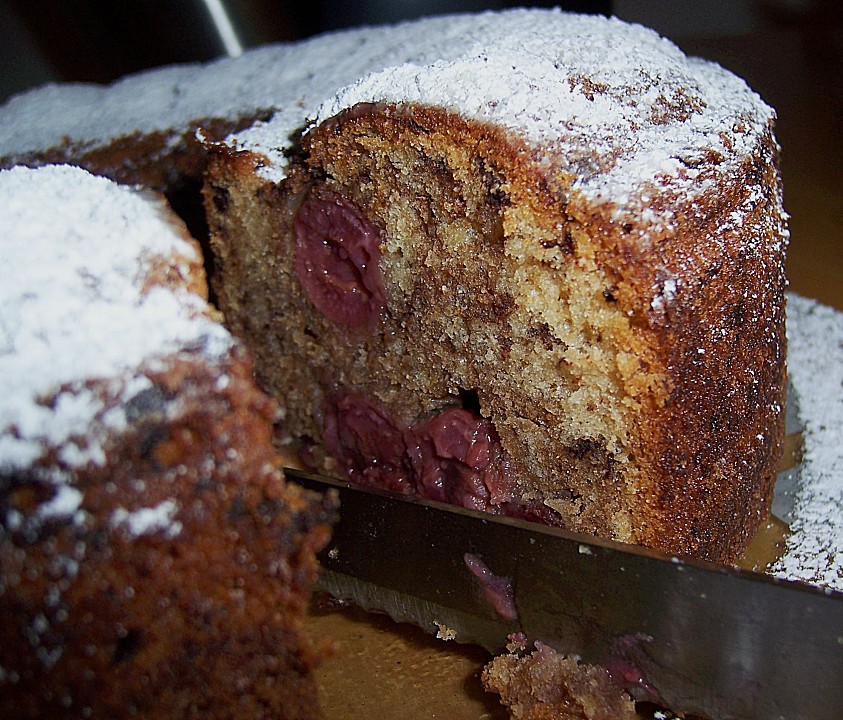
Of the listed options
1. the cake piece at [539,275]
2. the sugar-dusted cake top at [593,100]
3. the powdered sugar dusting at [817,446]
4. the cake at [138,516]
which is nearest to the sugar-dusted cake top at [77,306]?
the cake at [138,516]

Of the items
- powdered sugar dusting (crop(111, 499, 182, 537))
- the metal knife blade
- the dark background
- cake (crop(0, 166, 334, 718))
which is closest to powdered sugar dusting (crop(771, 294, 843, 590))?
the metal knife blade

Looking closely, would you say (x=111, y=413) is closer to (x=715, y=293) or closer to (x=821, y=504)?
(x=715, y=293)

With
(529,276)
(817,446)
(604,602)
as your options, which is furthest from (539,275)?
(817,446)

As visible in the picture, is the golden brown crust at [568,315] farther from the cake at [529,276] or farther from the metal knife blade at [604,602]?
the metal knife blade at [604,602]

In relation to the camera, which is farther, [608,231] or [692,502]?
[692,502]

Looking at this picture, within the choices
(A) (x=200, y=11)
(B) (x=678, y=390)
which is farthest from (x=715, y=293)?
(A) (x=200, y=11)

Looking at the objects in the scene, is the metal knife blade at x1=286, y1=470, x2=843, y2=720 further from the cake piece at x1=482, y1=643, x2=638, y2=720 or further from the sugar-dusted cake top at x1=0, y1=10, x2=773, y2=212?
the sugar-dusted cake top at x1=0, y1=10, x2=773, y2=212
